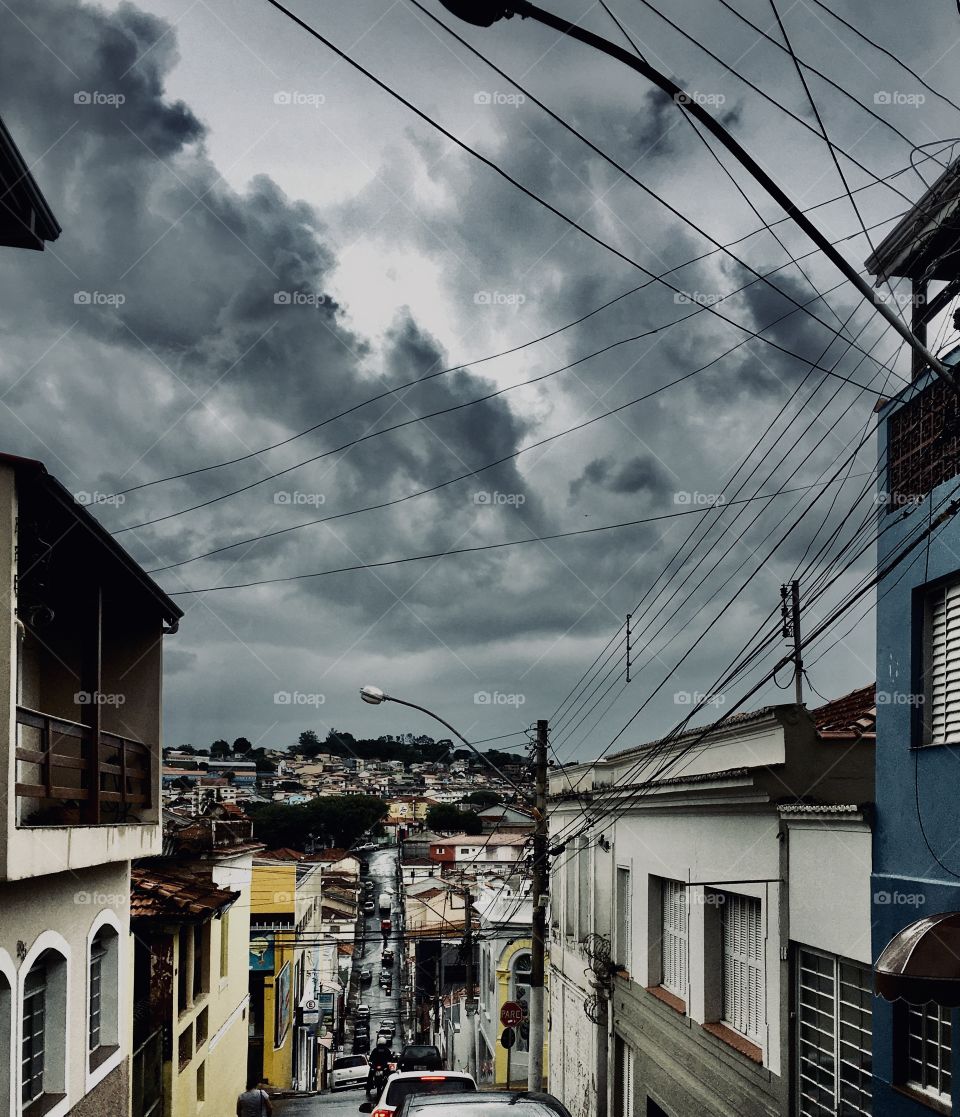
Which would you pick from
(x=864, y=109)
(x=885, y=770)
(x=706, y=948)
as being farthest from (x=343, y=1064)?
(x=864, y=109)

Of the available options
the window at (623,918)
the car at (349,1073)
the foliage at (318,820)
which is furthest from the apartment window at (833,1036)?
the foliage at (318,820)

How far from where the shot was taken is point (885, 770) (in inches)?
356

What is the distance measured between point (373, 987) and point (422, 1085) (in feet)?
240

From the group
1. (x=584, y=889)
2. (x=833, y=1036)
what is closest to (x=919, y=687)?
(x=833, y=1036)

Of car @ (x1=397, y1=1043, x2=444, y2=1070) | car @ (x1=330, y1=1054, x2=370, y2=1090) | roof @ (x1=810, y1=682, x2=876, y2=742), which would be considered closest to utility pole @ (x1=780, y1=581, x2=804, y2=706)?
roof @ (x1=810, y1=682, x2=876, y2=742)

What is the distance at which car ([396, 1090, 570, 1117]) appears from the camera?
31.0 ft

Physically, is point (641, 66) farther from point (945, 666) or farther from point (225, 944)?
point (225, 944)

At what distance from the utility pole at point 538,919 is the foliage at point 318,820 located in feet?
194

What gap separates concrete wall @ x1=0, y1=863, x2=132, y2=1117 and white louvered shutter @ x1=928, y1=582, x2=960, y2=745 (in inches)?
283

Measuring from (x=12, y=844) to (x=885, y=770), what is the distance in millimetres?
6696

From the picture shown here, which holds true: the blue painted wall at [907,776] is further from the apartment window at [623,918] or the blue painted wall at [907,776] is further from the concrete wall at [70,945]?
the apartment window at [623,918]

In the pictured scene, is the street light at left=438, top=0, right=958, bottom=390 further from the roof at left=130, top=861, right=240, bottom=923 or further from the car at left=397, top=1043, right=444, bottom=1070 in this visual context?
the car at left=397, top=1043, right=444, bottom=1070

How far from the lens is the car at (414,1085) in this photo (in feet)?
52.0

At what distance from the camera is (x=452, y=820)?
130750mm
